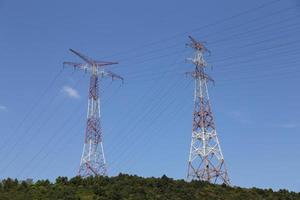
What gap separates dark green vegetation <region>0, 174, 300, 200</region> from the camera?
35812 millimetres

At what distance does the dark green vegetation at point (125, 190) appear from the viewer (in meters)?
35.8

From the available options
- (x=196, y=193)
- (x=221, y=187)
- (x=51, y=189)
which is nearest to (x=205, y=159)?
(x=221, y=187)

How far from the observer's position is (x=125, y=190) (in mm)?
36500

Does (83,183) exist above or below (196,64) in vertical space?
below

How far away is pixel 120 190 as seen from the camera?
A: 121 feet

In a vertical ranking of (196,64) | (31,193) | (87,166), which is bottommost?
(31,193)

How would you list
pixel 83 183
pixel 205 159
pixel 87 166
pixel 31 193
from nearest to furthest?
pixel 31 193, pixel 83 183, pixel 205 159, pixel 87 166

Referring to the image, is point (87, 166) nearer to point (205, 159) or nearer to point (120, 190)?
point (205, 159)

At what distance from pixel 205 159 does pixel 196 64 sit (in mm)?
10374

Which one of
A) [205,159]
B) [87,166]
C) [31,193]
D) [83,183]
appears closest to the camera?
[31,193]

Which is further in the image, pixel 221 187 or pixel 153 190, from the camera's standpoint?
pixel 221 187

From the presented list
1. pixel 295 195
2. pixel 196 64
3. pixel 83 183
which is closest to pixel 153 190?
pixel 83 183

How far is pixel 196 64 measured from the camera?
54.9m

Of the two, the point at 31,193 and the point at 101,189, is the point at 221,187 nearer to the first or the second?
the point at 101,189
